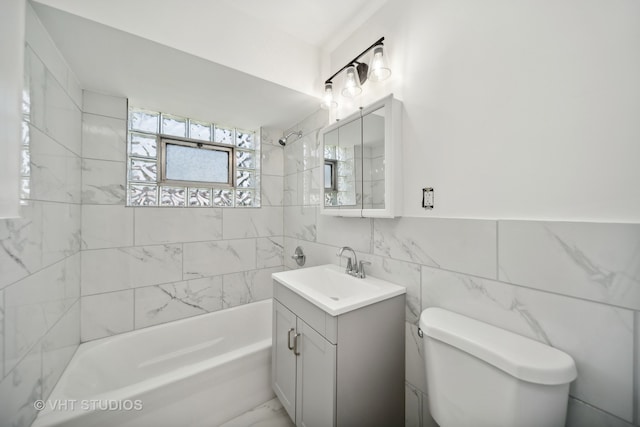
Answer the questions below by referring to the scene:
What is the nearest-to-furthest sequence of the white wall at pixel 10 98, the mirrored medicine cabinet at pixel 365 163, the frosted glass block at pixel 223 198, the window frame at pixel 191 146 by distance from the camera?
the white wall at pixel 10 98 → the mirrored medicine cabinet at pixel 365 163 → the window frame at pixel 191 146 → the frosted glass block at pixel 223 198

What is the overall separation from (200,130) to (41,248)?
4.68 feet

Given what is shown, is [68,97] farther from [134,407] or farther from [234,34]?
[134,407]

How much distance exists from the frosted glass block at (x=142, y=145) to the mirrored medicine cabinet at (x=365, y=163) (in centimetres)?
142

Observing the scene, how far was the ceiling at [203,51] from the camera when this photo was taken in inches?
43.6

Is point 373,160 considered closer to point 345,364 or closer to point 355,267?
point 355,267

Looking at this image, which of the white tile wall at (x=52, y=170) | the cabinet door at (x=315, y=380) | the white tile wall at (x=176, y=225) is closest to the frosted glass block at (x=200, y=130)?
the white tile wall at (x=176, y=225)

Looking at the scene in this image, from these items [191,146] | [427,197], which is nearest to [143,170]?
[191,146]

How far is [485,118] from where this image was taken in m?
0.93

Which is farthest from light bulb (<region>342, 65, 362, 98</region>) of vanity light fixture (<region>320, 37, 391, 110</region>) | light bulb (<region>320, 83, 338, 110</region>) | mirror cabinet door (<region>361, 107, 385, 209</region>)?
mirror cabinet door (<region>361, 107, 385, 209</region>)

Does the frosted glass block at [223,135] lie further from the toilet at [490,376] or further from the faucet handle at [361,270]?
the toilet at [490,376]

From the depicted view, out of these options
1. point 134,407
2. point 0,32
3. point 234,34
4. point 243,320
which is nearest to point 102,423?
point 134,407

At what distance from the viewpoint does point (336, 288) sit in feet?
4.93

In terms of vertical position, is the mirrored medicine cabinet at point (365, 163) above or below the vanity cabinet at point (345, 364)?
above

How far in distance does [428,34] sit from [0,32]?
1692mm
